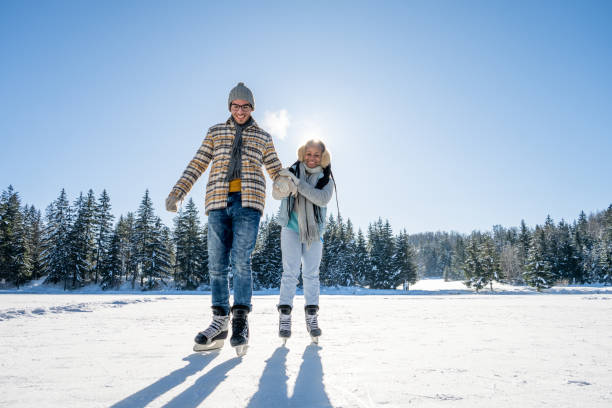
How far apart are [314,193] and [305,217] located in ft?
0.88

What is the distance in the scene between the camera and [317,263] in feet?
11.0

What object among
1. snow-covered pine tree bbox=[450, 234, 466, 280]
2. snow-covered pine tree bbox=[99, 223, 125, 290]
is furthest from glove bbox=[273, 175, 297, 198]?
snow-covered pine tree bbox=[450, 234, 466, 280]

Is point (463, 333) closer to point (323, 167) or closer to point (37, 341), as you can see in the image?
point (323, 167)

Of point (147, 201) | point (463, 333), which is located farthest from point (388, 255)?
point (463, 333)

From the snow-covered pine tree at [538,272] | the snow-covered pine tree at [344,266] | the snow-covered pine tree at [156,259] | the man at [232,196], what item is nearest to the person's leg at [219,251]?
the man at [232,196]

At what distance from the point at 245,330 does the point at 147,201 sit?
40615mm

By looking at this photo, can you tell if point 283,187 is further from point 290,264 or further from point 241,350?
point 241,350

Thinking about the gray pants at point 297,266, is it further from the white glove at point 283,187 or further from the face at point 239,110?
the face at point 239,110

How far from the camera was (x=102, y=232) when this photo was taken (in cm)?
3878

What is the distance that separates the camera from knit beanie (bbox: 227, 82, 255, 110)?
3.10m

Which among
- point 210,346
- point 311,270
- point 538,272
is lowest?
point 538,272

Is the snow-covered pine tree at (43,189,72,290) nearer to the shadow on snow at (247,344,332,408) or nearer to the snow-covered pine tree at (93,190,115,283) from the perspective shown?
the snow-covered pine tree at (93,190,115,283)

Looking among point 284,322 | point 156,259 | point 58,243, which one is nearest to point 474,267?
point 156,259

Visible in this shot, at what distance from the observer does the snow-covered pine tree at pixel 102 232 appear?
125 ft
